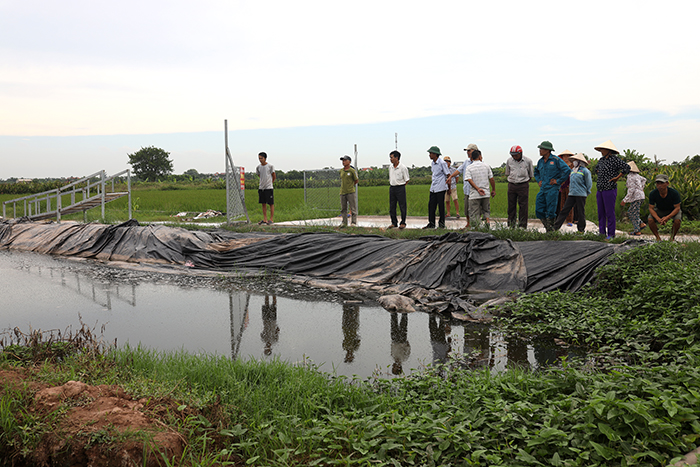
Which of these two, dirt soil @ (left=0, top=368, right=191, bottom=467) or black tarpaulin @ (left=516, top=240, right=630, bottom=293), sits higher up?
black tarpaulin @ (left=516, top=240, right=630, bottom=293)

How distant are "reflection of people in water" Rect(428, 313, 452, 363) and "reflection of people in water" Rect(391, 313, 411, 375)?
0.85 feet

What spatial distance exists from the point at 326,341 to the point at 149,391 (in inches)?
78.6

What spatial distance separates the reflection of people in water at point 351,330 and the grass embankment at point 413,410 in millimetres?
793

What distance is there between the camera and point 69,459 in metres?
2.51

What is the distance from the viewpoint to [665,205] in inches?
311

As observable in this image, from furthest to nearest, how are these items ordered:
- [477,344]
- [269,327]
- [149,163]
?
[149,163] < [269,327] < [477,344]

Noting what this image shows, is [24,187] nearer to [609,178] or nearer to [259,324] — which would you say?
[259,324]

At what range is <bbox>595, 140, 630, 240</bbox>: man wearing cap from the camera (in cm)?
816

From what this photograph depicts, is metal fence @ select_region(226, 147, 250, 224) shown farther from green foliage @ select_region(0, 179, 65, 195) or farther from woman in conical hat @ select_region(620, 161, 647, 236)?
green foliage @ select_region(0, 179, 65, 195)

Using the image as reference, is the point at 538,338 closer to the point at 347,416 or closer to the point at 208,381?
the point at 347,416

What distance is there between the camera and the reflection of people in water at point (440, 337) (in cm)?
432

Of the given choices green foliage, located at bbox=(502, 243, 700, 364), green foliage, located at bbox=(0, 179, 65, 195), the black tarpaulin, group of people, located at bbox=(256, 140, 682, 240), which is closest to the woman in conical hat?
group of people, located at bbox=(256, 140, 682, 240)

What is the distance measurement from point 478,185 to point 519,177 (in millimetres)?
825

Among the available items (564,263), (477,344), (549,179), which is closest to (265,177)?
(549,179)
